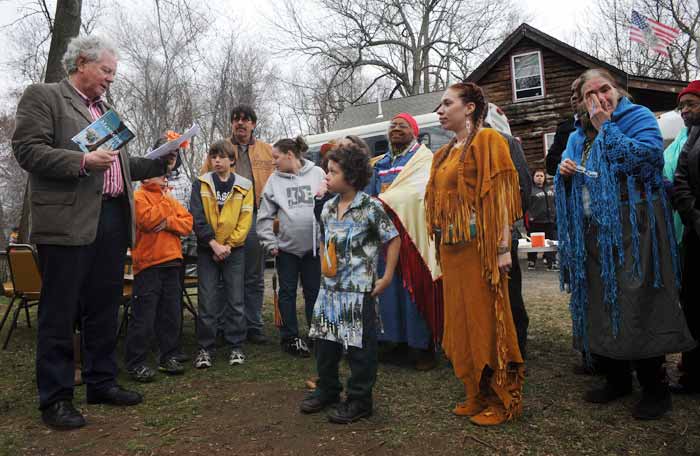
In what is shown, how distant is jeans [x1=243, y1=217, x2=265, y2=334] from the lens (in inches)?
187

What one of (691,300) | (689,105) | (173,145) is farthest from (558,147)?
(173,145)

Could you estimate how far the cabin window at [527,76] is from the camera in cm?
1827

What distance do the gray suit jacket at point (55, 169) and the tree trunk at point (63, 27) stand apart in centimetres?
583

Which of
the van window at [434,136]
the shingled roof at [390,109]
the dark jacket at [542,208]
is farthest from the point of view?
the shingled roof at [390,109]

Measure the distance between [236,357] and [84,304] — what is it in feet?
4.30

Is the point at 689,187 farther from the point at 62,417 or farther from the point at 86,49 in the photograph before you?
the point at 62,417

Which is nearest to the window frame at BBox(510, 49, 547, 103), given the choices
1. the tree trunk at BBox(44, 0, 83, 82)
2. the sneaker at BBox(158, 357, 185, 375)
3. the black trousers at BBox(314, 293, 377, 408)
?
the tree trunk at BBox(44, 0, 83, 82)

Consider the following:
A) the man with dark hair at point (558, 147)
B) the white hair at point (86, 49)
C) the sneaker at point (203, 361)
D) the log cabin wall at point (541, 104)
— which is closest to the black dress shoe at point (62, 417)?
the sneaker at point (203, 361)

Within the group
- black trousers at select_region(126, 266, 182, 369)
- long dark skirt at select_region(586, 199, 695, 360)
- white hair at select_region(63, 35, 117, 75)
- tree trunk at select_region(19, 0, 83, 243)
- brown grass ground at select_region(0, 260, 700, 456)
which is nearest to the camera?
brown grass ground at select_region(0, 260, 700, 456)

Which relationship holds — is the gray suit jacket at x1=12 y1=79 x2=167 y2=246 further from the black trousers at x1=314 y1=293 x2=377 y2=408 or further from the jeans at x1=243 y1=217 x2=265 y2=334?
the jeans at x1=243 y1=217 x2=265 y2=334

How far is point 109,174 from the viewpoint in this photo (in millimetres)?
3156

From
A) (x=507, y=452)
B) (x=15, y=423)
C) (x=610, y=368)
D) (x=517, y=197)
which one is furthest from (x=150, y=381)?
(x=610, y=368)

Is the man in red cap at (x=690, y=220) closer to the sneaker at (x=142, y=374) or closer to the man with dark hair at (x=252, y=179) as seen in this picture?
the man with dark hair at (x=252, y=179)

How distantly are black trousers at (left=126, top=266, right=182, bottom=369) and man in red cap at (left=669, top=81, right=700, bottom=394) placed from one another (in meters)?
3.43
